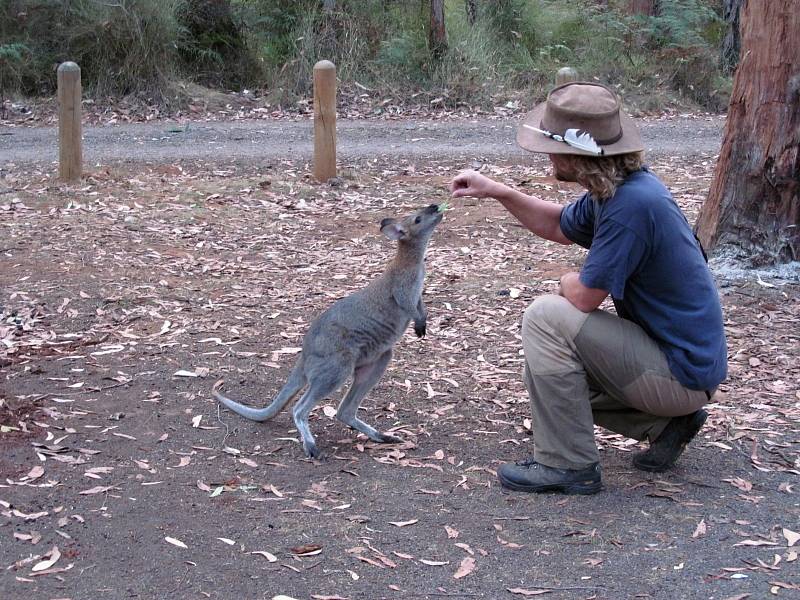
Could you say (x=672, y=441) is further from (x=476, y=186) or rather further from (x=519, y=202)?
(x=476, y=186)

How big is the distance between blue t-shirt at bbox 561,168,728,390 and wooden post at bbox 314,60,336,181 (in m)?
6.21

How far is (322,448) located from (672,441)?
5.54ft

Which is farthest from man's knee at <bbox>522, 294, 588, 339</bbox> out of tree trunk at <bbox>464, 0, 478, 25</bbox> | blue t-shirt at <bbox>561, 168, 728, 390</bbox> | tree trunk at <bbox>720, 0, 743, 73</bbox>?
tree trunk at <bbox>464, 0, 478, 25</bbox>

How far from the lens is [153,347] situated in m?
6.13

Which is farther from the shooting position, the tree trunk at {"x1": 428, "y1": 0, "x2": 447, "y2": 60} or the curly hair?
the tree trunk at {"x1": 428, "y1": 0, "x2": 447, "y2": 60}

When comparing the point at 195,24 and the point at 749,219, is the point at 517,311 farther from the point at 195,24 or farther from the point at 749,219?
the point at 195,24

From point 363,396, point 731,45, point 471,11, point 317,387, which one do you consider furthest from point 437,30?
point 317,387

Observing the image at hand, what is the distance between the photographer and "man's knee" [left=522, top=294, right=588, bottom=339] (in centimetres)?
411

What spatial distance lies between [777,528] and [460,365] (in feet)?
7.64

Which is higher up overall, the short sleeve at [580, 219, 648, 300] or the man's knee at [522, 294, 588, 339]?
the short sleeve at [580, 219, 648, 300]

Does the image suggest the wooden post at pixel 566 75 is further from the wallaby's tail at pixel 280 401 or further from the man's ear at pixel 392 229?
the wallaby's tail at pixel 280 401

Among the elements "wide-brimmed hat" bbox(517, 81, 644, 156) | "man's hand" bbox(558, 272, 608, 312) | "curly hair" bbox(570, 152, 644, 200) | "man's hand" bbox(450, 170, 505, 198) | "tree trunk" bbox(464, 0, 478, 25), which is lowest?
"man's hand" bbox(558, 272, 608, 312)

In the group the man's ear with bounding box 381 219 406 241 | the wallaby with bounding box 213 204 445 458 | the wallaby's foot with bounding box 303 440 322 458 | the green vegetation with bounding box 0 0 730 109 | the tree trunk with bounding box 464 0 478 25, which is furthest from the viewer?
the tree trunk with bounding box 464 0 478 25

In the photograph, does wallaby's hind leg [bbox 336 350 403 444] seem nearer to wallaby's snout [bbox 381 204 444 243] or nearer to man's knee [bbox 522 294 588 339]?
wallaby's snout [bbox 381 204 444 243]
